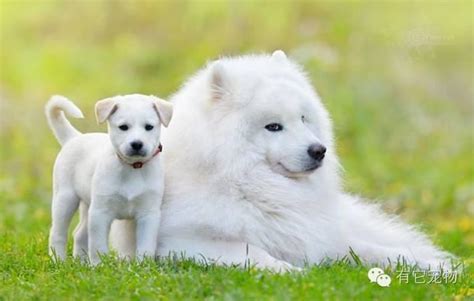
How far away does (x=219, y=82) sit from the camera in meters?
5.18

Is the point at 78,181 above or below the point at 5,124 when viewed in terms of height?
below

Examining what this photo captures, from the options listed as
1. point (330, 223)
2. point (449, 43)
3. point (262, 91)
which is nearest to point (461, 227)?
point (330, 223)

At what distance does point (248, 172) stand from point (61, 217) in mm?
1175

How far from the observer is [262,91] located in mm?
5137

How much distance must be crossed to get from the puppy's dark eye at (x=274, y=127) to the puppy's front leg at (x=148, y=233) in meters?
0.78

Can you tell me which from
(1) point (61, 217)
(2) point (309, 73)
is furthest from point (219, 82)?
(2) point (309, 73)

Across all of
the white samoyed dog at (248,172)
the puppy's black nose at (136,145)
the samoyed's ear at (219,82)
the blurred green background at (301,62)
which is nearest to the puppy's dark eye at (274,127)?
the white samoyed dog at (248,172)

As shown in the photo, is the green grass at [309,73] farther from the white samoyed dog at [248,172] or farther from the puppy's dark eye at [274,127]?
the puppy's dark eye at [274,127]

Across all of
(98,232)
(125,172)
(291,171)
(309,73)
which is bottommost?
(98,232)

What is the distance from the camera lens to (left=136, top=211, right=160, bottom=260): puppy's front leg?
4.97 meters

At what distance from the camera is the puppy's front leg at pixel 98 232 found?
4930 mm

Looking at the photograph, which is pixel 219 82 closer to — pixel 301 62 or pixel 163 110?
pixel 163 110

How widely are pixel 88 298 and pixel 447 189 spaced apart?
6469 millimetres

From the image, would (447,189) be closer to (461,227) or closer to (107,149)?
(461,227)
